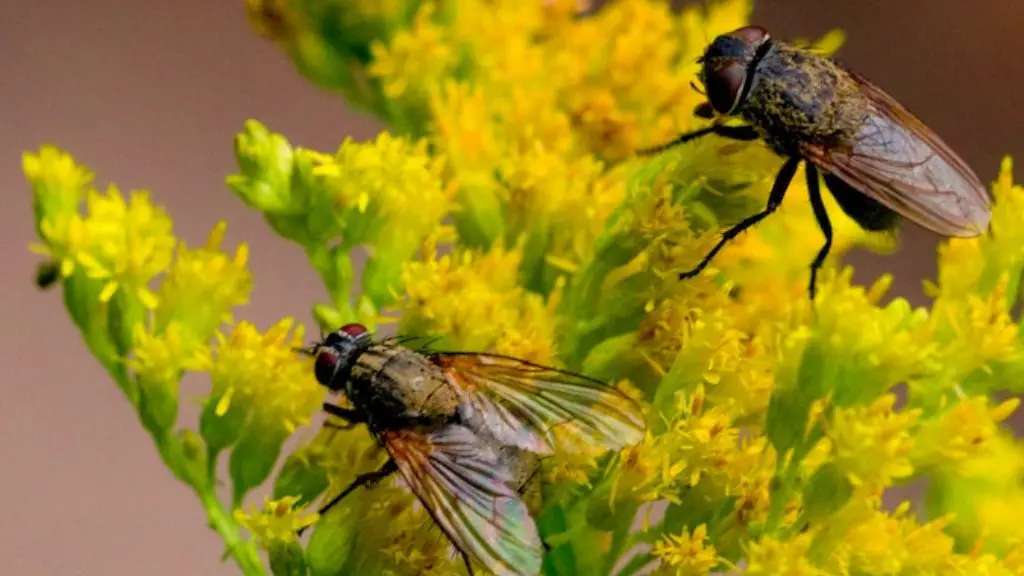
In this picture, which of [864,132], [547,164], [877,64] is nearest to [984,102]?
[877,64]

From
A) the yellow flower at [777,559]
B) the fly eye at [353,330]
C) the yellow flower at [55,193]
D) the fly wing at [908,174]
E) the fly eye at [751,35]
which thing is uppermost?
the yellow flower at [55,193]

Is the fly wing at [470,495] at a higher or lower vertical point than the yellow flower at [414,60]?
lower

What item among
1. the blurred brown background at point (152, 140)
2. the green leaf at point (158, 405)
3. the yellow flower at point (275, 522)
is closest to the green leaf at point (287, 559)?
the yellow flower at point (275, 522)

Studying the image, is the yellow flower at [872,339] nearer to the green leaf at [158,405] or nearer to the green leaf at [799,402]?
the green leaf at [799,402]

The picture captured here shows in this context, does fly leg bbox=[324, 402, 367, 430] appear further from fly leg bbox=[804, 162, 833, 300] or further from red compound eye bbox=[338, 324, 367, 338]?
fly leg bbox=[804, 162, 833, 300]

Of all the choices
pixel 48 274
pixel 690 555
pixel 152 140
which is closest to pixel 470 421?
pixel 690 555

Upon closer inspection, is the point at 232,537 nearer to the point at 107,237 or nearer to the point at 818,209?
the point at 107,237

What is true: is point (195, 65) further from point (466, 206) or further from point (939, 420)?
point (939, 420)
